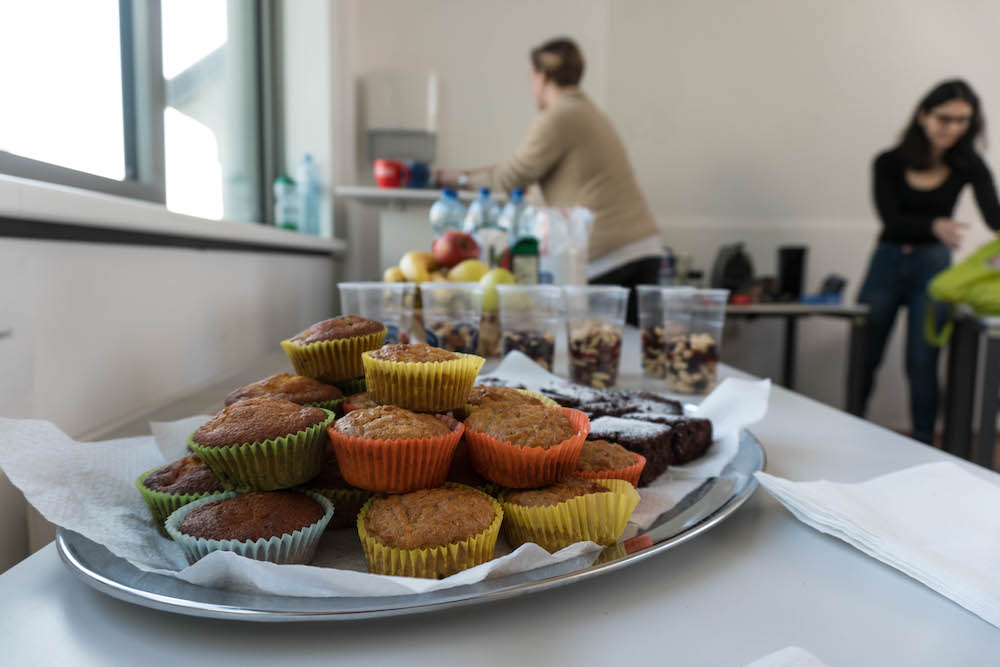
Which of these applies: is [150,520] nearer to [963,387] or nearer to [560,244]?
[560,244]

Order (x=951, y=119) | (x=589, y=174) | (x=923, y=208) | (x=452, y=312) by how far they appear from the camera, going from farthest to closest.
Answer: (x=923, y=208)
(x=951, y=119)
(x=589, y=174)
(x=452, y=312)

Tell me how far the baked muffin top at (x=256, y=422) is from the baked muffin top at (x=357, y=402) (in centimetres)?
4

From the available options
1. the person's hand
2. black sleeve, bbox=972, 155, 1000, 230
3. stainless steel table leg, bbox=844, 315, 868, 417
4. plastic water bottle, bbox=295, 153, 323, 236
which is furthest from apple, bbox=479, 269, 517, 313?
black sleeve, bbox=972, 155, 1000, 230

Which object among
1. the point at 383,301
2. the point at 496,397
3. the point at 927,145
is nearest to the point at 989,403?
the point at 927,145

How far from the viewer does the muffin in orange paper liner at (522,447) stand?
1.82ft

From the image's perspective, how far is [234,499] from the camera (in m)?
0.53

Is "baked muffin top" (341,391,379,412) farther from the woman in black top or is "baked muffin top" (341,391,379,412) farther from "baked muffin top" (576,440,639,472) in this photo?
the woman in black top

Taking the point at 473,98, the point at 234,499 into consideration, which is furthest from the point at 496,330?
the point at 473,98

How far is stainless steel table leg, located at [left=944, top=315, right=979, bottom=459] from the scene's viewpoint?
276 centimetres

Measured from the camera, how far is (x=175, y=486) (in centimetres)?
57

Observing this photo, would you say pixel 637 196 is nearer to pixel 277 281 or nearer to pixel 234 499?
pixel 277 281

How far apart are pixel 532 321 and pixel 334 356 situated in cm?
62

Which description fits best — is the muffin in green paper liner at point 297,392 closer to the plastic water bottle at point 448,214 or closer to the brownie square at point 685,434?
the brownie square at point 685,434

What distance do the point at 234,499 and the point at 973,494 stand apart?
70 cm
